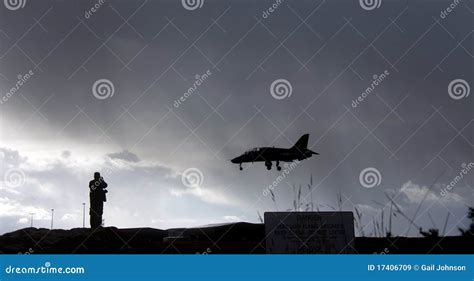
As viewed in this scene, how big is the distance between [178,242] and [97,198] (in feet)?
13.4

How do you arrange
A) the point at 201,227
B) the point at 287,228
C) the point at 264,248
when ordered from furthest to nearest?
the point at 201,227
the point at 264,248
the point at 287,228

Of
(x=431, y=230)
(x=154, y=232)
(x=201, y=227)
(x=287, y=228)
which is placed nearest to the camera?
(x=287, y=228)

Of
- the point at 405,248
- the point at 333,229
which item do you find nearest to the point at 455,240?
the point at 405,248

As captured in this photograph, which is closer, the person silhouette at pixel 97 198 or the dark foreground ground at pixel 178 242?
the dark foreground ground at pixel 178 242

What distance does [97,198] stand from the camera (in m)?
13.3

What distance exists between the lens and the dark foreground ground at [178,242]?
9586 millimetres

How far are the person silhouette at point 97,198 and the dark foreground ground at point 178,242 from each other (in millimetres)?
957

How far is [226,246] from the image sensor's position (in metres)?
9.95

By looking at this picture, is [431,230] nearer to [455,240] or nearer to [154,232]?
[455,240]

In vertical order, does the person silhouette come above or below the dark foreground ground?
above

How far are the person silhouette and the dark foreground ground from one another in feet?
3.14

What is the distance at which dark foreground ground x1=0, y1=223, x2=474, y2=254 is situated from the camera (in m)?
9.59

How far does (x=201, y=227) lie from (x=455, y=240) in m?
5.92

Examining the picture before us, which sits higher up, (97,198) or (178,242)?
(97,198)
